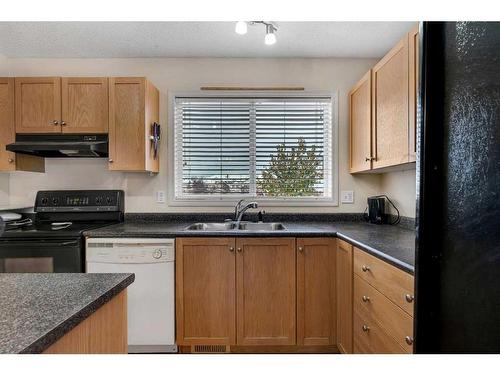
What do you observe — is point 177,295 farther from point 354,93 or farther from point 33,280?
point 354,93

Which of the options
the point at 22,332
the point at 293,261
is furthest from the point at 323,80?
the point at 22,332

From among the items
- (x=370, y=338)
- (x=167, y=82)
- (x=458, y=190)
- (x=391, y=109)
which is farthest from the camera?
(x=167, y=82)

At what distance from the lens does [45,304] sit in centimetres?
72

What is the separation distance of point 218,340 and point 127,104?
190cm

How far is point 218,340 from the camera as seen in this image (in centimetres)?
210

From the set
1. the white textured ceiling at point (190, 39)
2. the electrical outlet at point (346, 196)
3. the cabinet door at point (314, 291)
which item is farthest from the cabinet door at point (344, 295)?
the white textured ceiling at point (190, 39)

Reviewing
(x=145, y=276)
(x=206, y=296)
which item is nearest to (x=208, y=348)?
(x=206, y=296)

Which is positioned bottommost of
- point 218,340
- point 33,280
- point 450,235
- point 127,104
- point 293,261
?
point 218,340

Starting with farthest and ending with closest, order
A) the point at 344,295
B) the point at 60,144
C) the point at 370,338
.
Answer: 1. the point at 60,144
2. the point at 344,295
3. the point at 370,338

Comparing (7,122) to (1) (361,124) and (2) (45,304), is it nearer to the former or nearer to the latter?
(2) (45,304)

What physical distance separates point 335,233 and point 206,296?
3.24ft

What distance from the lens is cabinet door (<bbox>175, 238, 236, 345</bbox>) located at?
2094 mm

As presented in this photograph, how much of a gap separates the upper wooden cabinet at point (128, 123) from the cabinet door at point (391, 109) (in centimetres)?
173
